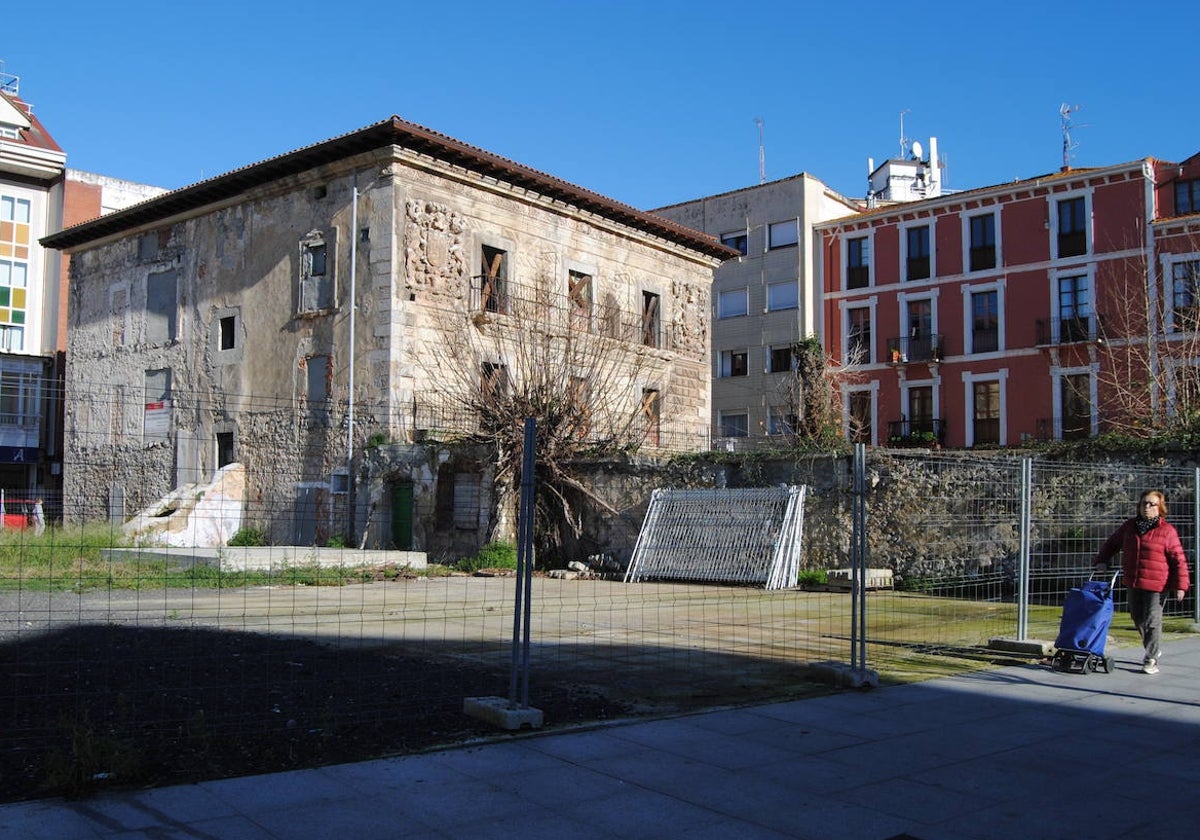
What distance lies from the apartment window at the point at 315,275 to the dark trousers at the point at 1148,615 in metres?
20.2

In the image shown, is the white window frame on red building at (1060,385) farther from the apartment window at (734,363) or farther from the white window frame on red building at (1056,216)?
the apartment window at (734,363)

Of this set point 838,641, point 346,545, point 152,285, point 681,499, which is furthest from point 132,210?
point 838,641

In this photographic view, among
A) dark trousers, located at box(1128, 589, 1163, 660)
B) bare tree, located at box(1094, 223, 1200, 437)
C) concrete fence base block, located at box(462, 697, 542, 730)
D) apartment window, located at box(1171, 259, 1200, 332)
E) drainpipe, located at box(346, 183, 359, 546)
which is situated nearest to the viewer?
concrete fence base block, located at box(462, 697, 542, 730)

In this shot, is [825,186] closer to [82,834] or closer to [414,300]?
[414,300]

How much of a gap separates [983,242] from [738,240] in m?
10.1

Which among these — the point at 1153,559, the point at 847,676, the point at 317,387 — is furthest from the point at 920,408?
the point at 847,676

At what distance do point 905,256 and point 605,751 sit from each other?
121ft

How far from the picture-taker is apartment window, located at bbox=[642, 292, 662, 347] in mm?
30922

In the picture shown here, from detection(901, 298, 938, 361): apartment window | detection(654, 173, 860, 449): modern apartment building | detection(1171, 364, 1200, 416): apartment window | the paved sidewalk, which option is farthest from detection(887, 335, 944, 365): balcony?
the paved sidewalk

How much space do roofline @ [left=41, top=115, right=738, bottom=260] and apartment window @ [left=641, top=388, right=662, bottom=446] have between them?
5000mm

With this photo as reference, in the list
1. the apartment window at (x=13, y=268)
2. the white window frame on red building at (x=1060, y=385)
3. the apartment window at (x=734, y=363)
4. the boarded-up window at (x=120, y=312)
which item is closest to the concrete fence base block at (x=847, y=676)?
the boarded-up window at (x=120, y=312)

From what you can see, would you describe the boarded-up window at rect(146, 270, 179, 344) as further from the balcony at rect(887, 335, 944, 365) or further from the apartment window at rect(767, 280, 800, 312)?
the balcony at rect(887, 335, 944, 365)

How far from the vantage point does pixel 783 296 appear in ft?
137

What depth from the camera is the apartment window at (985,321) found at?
3722 centimetres
